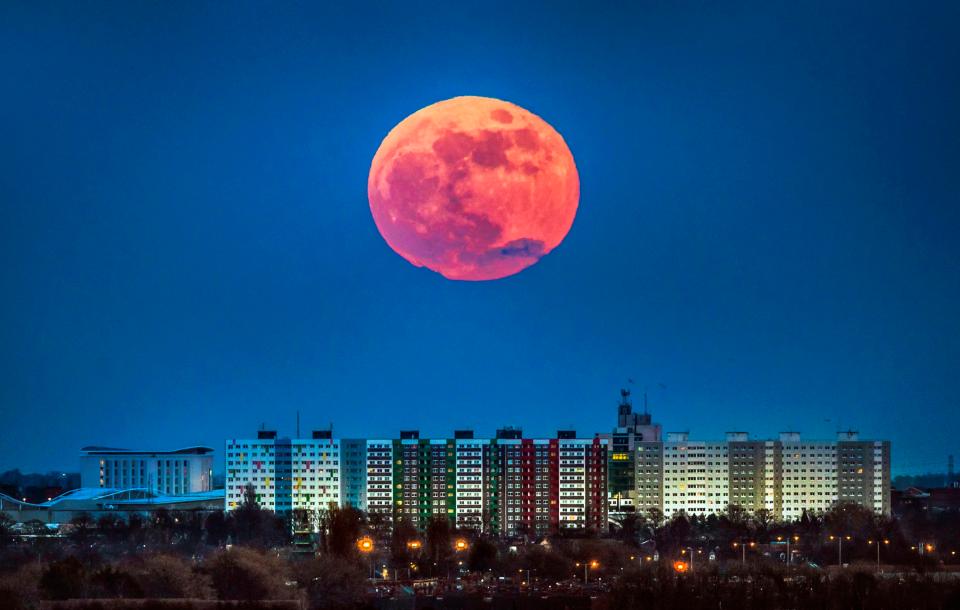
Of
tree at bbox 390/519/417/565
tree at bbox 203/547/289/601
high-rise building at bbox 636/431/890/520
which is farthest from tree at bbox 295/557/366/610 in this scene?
high-rise building at bbox 636/431/890/520

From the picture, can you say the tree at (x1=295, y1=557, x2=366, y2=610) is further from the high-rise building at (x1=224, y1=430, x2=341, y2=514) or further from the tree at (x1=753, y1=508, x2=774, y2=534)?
the high-rise building at (x1=224, y1=430, x2=341, y2=514)

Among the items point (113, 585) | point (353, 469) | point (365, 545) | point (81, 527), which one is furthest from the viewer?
point (353, 469)

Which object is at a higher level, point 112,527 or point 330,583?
point 330,583

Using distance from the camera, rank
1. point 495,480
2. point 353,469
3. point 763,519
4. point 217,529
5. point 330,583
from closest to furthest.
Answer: point 330,583 < point 217,529 < point 763,519 < point 495,480 < point 353,469

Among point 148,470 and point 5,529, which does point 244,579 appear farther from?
point 148,470

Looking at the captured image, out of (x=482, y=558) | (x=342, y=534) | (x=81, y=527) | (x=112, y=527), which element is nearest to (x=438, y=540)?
(x=482, y=558)

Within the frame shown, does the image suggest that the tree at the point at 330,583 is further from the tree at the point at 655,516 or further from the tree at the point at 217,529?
the tree at the point at 655,516
